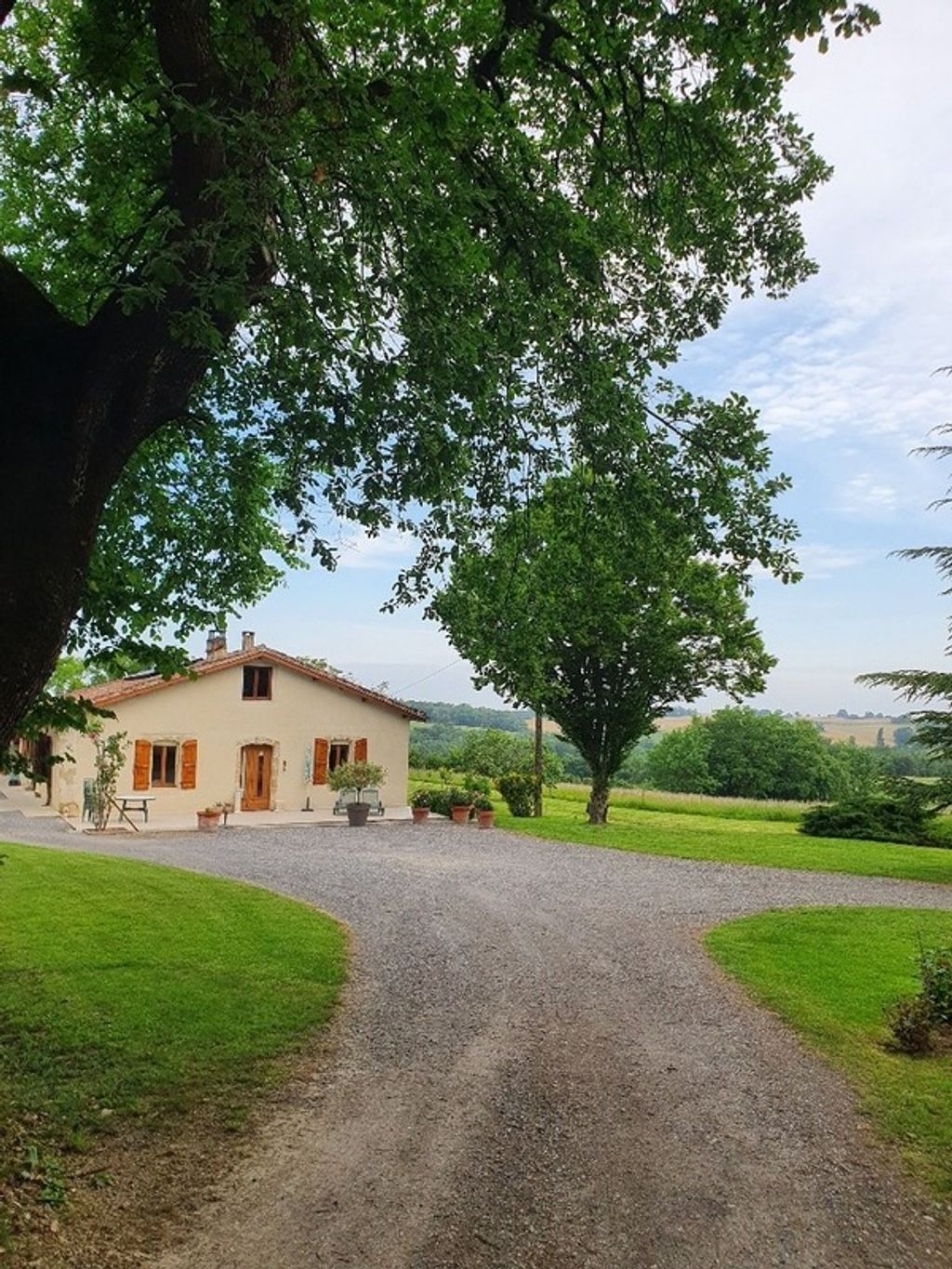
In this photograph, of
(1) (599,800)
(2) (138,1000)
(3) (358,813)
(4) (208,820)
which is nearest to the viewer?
(2) (138,1000)

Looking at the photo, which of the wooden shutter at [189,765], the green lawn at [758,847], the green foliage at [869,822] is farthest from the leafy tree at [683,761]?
the wooden shutter at [189,765]

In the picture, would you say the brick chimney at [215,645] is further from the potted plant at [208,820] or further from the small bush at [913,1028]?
the small bush at [913,1028]

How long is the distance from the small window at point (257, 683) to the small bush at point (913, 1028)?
72.6 feet

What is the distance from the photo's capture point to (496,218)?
6.60 metres

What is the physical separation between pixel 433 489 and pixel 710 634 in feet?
71.8

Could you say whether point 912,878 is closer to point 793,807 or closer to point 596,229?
point 596,229

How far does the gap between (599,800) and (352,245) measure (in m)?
24.2

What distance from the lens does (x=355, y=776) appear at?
24797mm

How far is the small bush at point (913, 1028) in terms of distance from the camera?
269 inches

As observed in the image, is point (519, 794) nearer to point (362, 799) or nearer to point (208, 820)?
point (362, 799)

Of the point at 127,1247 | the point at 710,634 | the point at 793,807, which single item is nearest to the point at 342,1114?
the point at 127,1247

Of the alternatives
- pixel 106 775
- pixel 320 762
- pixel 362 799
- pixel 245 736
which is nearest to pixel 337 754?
pixel 320 762

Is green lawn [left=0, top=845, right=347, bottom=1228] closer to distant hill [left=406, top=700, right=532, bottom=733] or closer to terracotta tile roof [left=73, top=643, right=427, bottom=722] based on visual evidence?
terracotta tile roof [left=73, top=643, right=427, bottom=722]

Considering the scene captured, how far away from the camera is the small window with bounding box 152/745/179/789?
82.4 feet
